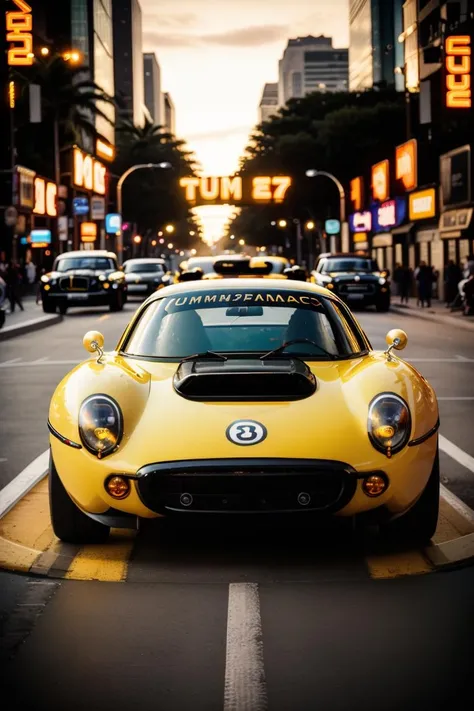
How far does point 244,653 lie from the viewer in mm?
4465

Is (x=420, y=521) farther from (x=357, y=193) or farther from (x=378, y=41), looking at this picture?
(x=378, y=41)

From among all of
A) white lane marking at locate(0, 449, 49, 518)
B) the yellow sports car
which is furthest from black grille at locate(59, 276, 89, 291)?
the yellow sports car

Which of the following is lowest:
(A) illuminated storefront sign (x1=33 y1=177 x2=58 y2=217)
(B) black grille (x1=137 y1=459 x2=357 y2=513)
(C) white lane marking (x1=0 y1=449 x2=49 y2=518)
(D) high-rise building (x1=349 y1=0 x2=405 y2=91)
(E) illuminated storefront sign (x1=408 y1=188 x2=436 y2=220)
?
(C) white lane marking (x1=0 y1=449 x2=49 y2=518)

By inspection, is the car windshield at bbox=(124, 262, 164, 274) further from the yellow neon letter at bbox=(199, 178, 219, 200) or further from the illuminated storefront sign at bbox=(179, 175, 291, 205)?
the yellow neon letter at bbox=(199, 178, 219, 200)

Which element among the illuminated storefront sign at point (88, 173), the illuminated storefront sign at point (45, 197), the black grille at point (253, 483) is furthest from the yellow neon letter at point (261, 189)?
the black grille at point (253, 483)

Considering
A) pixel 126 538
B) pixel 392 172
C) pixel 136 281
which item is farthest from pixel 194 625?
pixel 392 172

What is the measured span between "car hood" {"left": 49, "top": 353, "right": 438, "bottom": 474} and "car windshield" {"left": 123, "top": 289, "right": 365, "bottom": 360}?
0.57m

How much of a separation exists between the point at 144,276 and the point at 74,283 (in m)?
10.6

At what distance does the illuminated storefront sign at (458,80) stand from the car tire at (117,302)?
12817 millimetres

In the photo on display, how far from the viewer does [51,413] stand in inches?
245

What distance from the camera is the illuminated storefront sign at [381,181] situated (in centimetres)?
6353

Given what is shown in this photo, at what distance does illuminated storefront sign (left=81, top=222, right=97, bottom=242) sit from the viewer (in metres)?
77.3

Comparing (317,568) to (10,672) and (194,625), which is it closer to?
→ (194,625)

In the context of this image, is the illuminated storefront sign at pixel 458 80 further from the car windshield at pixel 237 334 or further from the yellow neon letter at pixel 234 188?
the yellow neon letter at pixel 234 188
